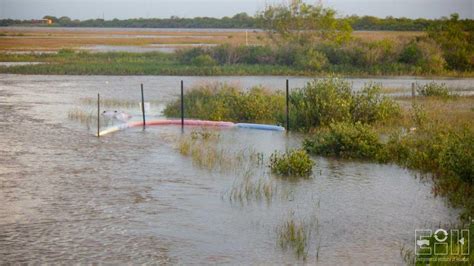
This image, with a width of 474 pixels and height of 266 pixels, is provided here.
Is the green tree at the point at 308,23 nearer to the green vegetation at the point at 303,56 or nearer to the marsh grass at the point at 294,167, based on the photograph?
the green vegetation at the point at 303,56

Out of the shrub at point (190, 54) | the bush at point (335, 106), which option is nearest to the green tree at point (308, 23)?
the shrub at point (190, 54)

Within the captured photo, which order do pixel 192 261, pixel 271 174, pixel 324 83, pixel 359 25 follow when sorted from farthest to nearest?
pixel 359 25 < pixel 324 83 < pixel 271 174 < pixel 192 261

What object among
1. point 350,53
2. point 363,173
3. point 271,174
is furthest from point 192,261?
point 350,53

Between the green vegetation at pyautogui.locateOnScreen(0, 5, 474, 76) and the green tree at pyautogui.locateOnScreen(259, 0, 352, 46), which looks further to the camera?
the green tree at pyautogui.locateOnScreen(259, 0, 352, 46)

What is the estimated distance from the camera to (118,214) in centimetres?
1255

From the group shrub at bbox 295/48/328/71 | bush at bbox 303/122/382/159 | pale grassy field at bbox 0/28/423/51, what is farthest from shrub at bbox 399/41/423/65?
bush at bbox 303/122/382/159

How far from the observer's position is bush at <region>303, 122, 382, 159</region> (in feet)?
56.5

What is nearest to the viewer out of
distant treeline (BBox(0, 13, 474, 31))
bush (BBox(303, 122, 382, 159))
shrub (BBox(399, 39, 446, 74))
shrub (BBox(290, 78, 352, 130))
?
bush (BBox(303, 122, 382, 159))

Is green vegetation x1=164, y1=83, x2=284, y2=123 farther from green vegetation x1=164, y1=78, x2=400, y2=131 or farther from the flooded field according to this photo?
the flooded field

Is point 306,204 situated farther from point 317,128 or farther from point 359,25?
point 359,25

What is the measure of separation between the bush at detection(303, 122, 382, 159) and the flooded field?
1.56ft

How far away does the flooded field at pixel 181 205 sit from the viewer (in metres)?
10.6

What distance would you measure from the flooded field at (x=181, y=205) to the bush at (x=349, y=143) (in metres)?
0.48

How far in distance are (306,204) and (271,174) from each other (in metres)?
2.42
